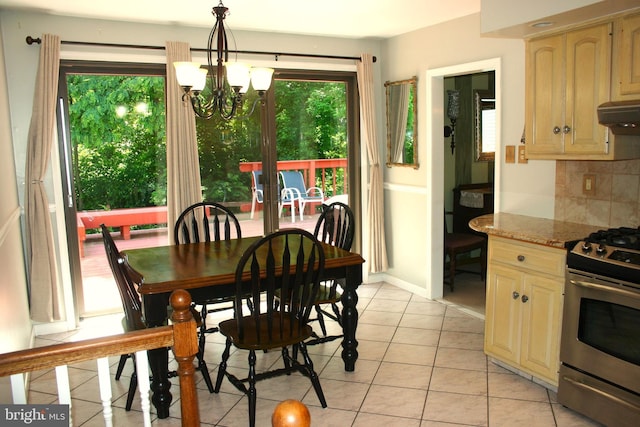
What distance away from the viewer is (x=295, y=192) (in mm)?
5254

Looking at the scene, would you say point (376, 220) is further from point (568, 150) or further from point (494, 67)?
point (568, 150)

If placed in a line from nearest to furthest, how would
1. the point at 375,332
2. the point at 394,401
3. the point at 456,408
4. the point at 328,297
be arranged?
the point at 456,408, the point at 394,401, the point at 328,297, the point at 375,332

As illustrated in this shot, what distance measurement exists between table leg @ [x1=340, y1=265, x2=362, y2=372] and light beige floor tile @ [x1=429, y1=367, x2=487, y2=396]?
1.69ft

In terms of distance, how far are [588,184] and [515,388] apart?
1311mm

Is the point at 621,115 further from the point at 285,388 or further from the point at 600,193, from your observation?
the point at 285,388

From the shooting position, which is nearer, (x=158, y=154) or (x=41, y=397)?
(x=41, y=397)

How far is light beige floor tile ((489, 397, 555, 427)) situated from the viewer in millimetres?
2818

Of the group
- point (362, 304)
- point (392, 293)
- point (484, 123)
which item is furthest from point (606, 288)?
point (484, 123)

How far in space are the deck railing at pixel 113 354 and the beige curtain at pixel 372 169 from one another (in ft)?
12.4

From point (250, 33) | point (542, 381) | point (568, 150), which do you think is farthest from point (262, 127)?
point (542, 381)

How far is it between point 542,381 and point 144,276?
2.34m

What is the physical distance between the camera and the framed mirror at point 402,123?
4961 mm

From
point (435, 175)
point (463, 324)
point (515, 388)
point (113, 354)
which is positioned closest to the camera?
point (113, 354)

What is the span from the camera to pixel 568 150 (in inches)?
124
